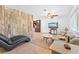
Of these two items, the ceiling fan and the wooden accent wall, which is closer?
the wooden accent wall

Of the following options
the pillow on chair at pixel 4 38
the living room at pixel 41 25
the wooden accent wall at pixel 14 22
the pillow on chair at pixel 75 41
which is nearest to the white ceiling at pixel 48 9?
the living room at pixel 41 25

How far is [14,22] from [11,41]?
0.40 metres

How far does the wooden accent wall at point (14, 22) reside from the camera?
2059 millimetres

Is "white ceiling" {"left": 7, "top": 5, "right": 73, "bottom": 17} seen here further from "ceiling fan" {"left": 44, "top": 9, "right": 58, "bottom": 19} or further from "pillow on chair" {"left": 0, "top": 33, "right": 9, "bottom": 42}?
"pillow on chair" {"left": 0, "top": 33, "right": 9, "bottom": 42}

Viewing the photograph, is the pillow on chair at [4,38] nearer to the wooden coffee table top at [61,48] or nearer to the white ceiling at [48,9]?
the white ceiling at [48,9]

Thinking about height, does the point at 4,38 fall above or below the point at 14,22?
below

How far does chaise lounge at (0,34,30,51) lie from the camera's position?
80.6 inches

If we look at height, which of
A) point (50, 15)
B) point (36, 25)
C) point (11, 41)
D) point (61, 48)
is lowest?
point (61, 48)

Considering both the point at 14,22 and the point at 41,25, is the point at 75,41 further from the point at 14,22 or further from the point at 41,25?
the point at 14,22

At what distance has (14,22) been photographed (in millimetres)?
2139

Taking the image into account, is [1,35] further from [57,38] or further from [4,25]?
[57,38]

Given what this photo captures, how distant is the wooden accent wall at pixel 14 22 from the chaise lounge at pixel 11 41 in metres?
0.08

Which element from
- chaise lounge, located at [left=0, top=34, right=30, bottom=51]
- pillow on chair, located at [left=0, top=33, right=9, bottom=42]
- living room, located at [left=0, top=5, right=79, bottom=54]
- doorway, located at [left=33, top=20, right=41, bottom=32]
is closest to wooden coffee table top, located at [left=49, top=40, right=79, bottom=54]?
living room, located at [left=0, top=5, right=79, bottom=54]

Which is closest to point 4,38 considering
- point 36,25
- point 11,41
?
point 11,41
